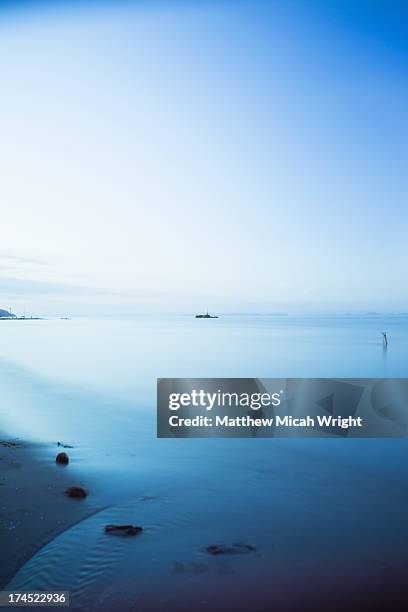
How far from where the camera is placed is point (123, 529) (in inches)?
247

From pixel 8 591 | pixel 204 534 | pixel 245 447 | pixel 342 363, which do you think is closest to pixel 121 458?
pixel 245 447

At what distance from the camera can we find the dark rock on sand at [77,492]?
7293 millimetres

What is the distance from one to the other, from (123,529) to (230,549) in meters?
1.70

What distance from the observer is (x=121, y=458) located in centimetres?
1009

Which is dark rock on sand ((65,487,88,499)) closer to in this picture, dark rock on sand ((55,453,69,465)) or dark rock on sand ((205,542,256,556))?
dark rock on sand ((55,453,69,465))

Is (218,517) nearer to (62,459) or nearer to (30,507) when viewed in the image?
(30,507)

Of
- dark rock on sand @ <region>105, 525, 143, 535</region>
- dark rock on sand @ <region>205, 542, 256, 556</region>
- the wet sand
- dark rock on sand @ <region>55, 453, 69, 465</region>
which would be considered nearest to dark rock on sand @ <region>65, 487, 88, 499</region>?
the wet sand

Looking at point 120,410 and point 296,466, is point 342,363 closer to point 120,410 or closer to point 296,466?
point 120,410

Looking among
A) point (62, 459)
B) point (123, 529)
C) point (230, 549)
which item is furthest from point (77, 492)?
point (230, 549)

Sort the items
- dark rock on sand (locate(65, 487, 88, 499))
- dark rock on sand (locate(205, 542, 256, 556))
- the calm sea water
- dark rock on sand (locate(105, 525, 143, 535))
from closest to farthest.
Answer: the calm sea water
dark rock on sand (locate(205, 542, 256, 556))
dark rock on sand (locate(105, 525, 143, 535))
dark rock on sand (locate(65, 487, 88, 499))

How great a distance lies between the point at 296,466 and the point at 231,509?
3.08 metres

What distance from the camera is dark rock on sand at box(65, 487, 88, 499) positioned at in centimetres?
729

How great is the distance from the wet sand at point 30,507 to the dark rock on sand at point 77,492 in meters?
0.12

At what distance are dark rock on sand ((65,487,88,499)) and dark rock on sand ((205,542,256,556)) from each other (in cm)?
267
